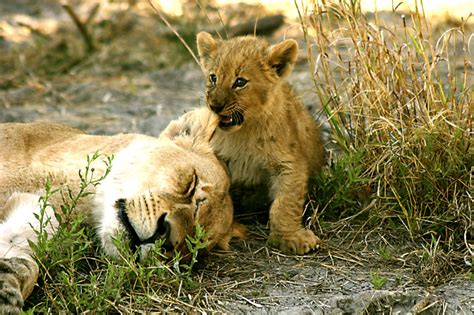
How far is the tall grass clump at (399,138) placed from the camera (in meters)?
4.37

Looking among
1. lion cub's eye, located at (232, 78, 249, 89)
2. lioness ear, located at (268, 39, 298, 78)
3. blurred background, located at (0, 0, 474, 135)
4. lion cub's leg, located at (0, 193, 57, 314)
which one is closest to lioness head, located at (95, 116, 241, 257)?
lion cub's leg, located at (0, 193, 57, 314)

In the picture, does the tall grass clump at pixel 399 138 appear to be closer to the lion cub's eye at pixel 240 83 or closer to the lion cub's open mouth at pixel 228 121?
the lion cub's eye at pixel 240 83

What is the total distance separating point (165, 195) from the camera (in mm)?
3662

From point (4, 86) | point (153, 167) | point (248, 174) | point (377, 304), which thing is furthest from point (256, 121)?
point (4, 86)

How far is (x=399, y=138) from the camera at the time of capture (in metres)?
4.56

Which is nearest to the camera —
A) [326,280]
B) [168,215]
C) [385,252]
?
[168,215]

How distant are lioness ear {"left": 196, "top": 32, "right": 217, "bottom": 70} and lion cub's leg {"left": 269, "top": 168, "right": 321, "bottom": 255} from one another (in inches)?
31.4

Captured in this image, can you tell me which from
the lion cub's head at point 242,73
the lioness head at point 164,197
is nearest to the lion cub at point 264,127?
the lion cub's head at point 242,73

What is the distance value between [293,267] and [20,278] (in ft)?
4.35

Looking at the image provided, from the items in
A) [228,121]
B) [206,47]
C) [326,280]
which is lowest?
[326,280]

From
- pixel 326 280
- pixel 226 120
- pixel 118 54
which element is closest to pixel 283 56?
pixel 226 120

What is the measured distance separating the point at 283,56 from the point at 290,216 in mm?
899

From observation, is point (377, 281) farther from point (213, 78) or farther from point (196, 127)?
point (213, 78)

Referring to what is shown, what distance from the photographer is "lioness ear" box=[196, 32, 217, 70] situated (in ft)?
15.8
